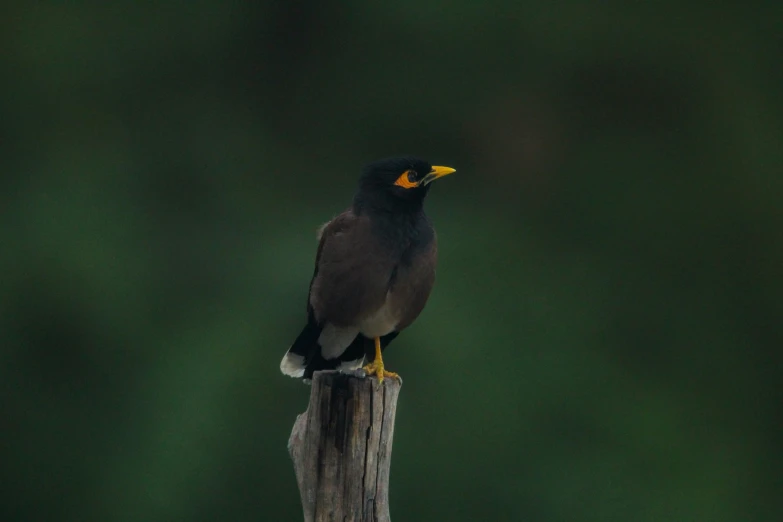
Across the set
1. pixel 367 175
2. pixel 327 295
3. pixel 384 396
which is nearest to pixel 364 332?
pixel 327 295

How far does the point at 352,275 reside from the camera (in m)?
4.07

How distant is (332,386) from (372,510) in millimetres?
376

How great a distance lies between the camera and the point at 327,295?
4109mm

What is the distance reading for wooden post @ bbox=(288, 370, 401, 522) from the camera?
10.5 feet

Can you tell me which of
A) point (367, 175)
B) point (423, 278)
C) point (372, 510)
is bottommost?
point (372, 510)

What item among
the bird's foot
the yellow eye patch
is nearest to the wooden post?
the bird's foot

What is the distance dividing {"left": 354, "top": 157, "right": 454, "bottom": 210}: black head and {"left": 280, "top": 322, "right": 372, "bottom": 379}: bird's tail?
548 millimetres

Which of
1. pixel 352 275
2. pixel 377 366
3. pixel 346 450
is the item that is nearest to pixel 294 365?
pixel 377 366

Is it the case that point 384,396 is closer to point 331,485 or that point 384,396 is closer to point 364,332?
point 331,485

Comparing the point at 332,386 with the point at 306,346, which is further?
the point at 306,346

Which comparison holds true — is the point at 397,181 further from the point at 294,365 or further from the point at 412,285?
the point at 294,365

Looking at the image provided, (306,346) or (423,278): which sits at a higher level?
(423,278)

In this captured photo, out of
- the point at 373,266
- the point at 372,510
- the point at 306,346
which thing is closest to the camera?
the point at 372,510

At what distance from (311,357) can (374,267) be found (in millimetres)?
519
